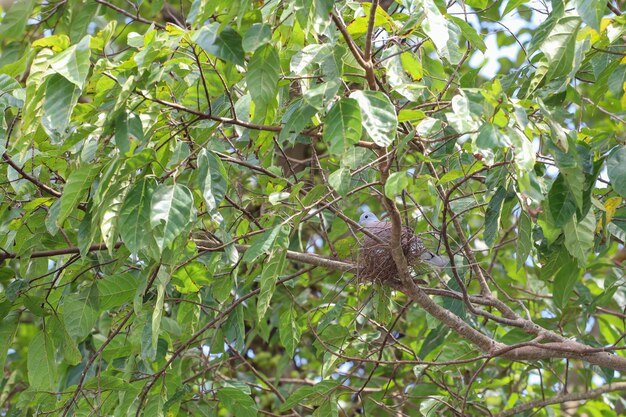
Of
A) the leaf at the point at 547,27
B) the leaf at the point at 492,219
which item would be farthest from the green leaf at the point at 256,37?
the leaf at the point at 492,219

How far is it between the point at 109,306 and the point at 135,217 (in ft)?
2.76

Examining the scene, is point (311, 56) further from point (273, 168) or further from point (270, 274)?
point (273, 168)

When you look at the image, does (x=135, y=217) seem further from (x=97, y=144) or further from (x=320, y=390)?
(x=320, y=390)

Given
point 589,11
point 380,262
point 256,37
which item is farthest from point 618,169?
point 256,37

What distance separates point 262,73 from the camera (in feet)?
6.25

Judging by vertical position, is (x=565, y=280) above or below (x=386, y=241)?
below

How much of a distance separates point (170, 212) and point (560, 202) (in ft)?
2.99

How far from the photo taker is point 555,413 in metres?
3.94

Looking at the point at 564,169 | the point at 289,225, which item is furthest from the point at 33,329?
the point at 564,169

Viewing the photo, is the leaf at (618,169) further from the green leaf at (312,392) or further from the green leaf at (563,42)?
the green leaf at (312,392)

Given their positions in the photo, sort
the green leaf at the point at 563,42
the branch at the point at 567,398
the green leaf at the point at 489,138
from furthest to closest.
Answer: the branch at the point at 567,398, the green leaf at the point at 563,42, the green leaf at the point at 489,138

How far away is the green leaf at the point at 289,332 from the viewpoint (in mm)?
2893

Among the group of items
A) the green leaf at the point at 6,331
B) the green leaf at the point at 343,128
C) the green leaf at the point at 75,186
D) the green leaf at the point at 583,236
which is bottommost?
the green leaf at the point at 6,331

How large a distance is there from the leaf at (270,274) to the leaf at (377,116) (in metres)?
0.42
